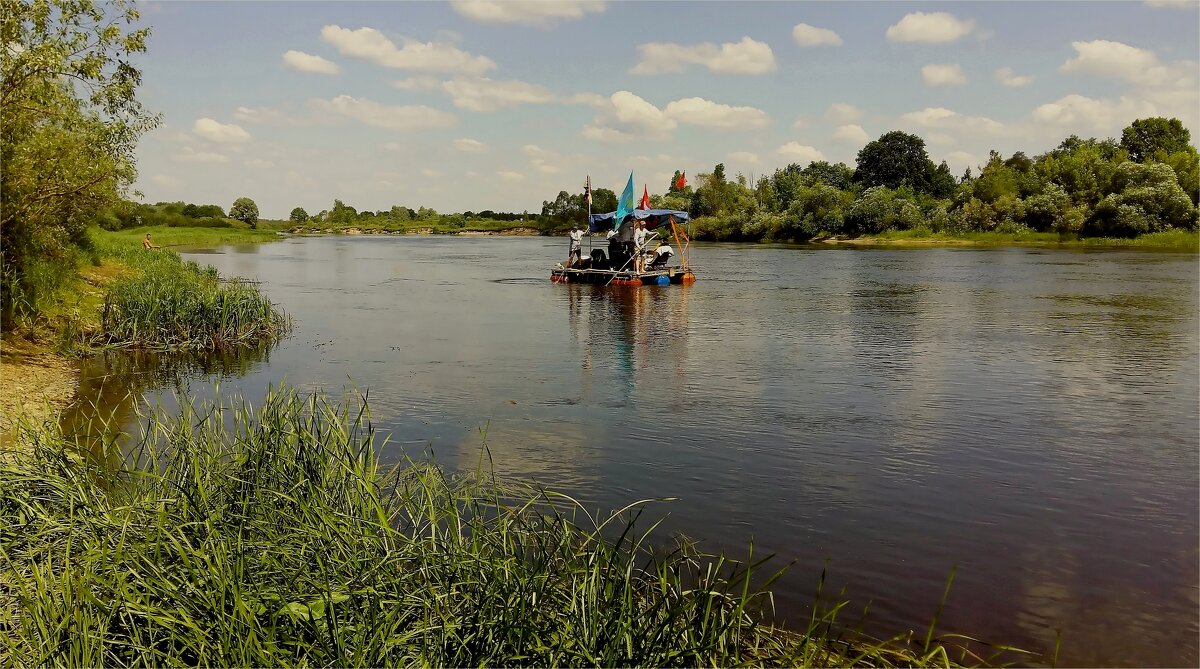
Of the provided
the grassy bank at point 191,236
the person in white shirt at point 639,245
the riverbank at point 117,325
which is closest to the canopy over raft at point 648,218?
the person in white shirt at point 639,245

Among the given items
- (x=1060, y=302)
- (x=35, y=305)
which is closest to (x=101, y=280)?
(x=35, y=305)

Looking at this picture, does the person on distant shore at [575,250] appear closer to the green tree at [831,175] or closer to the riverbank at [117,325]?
the riverbank at [117,325]

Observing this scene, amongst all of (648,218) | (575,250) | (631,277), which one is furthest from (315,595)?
(575,250)

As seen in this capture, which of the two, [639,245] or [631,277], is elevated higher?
[639,245]

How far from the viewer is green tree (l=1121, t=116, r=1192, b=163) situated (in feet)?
317

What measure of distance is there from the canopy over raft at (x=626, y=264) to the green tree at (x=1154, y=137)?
80.7m

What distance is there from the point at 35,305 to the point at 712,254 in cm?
6687

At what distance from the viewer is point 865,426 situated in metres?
14.5

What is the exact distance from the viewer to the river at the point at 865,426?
8.42 meters

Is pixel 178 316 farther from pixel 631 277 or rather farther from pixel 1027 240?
pixel 1027 240

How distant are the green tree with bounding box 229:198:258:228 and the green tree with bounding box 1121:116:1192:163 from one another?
152298 mm

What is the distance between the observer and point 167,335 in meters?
21.4

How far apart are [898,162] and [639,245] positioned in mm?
92663

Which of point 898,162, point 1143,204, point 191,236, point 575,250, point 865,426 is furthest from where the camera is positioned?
point 898,162
